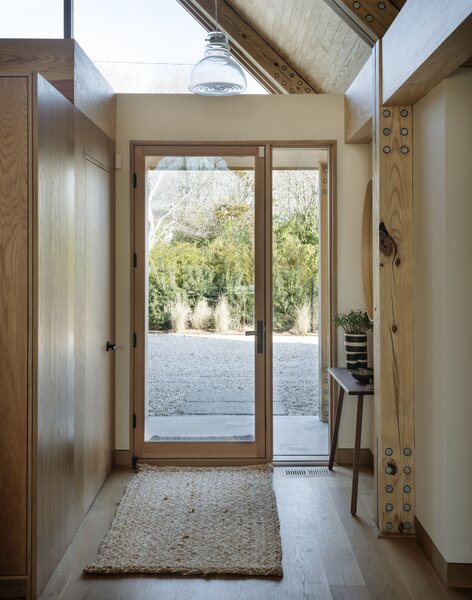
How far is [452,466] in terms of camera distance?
2576 millimetres

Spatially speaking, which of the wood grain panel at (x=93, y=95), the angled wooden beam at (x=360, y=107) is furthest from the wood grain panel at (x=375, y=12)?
the wood grain panel at (x=93, y=95)

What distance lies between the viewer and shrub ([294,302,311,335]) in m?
4.79

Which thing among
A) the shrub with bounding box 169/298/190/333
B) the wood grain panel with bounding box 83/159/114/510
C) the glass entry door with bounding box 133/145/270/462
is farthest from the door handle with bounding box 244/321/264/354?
the wood grain panel with bounding box 83/159/114/510

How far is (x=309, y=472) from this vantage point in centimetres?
401

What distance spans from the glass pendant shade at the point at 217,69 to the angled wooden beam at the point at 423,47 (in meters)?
1.05

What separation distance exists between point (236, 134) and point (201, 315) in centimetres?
127

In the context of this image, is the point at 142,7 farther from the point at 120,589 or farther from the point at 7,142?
the point at 120,589

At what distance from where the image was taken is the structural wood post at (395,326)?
9.87 feet

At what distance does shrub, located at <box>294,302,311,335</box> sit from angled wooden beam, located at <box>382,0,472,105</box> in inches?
83.2

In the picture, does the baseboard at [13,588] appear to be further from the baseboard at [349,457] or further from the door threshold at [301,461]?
the baseboard at [349,457]

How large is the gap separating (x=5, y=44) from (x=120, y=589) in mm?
2741

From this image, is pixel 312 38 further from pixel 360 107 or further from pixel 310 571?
pixel 310 571

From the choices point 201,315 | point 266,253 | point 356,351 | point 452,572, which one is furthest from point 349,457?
point 452,572

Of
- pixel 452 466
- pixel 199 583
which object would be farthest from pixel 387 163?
pixel 199 583
